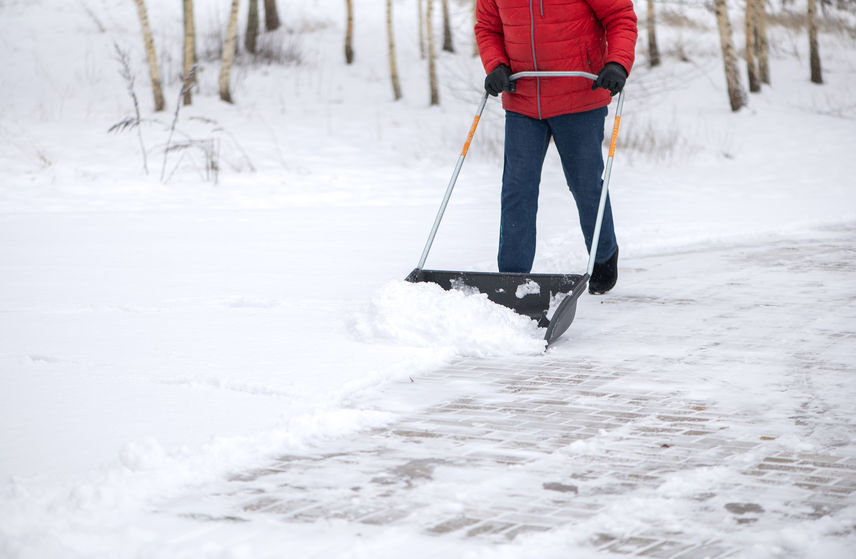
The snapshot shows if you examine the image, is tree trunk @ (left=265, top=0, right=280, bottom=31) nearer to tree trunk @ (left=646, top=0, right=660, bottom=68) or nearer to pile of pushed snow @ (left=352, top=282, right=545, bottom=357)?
tree trunk @ (left=646, top=0, right=660, bottom=68)

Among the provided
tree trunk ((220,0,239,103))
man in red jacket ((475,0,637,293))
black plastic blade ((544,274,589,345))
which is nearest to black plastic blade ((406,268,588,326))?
black plastic blade ((544,274,589,345))

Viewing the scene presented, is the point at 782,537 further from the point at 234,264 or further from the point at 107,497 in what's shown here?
the point at 234,264

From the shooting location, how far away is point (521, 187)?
4707 mm

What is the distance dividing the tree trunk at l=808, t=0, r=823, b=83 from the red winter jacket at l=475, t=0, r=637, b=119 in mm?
18004

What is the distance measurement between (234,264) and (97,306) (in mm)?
1318

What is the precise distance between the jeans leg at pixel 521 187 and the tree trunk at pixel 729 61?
1370 centimetres

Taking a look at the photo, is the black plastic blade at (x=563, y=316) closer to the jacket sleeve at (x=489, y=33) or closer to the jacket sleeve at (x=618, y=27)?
the jacket sleeve at (x=618, y=27)

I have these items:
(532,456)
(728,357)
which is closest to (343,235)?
(728,357)

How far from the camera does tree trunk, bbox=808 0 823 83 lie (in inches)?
809

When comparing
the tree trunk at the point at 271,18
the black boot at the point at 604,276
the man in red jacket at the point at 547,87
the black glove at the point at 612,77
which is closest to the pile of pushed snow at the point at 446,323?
the man in red jacket at the point at 547,87

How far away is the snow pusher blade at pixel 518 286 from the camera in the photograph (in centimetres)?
432

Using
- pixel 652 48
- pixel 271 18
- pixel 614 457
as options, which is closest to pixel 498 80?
pixel 614 457

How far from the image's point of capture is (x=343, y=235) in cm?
727

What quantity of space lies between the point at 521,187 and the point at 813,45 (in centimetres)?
1888
